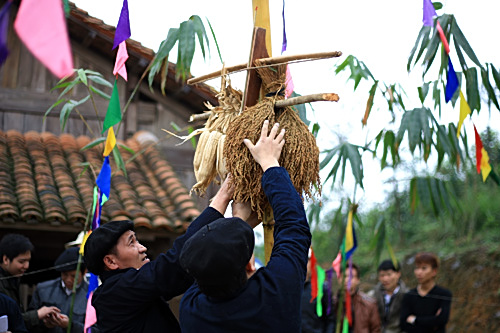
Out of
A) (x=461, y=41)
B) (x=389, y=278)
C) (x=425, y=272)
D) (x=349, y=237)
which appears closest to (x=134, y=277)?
(x=461, y=41)

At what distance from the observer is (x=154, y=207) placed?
711 cm

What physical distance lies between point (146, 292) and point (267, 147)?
2.42 feet

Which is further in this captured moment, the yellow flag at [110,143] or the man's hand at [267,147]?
the yellow flag at [110,143]

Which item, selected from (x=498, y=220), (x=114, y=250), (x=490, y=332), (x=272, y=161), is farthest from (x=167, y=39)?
(x=498, y=220)

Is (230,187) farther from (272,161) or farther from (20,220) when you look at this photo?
→ (20,220)

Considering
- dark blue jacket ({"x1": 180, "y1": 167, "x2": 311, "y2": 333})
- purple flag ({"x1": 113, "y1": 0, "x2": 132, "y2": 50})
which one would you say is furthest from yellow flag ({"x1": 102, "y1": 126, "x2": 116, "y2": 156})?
dark blue jacket ({"x1": 180, "y1": 167, "x2": 311, "y2": 333})

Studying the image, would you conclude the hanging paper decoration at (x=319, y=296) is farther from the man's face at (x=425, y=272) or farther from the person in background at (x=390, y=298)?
the man's face at (x=425, y=272)

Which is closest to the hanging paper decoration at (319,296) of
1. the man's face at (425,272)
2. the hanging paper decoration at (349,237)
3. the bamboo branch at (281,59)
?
the hanging paper decoration at (349,237)

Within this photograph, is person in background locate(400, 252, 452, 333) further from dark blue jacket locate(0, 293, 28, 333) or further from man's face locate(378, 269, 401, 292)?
dark blue jacket locate(0, 293, 28, 333)

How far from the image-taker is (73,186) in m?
7.39

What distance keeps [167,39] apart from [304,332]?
104 inches

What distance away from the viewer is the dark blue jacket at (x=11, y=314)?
3.86m

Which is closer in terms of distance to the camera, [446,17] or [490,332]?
[446,17]

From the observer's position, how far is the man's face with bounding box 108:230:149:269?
2773mm
